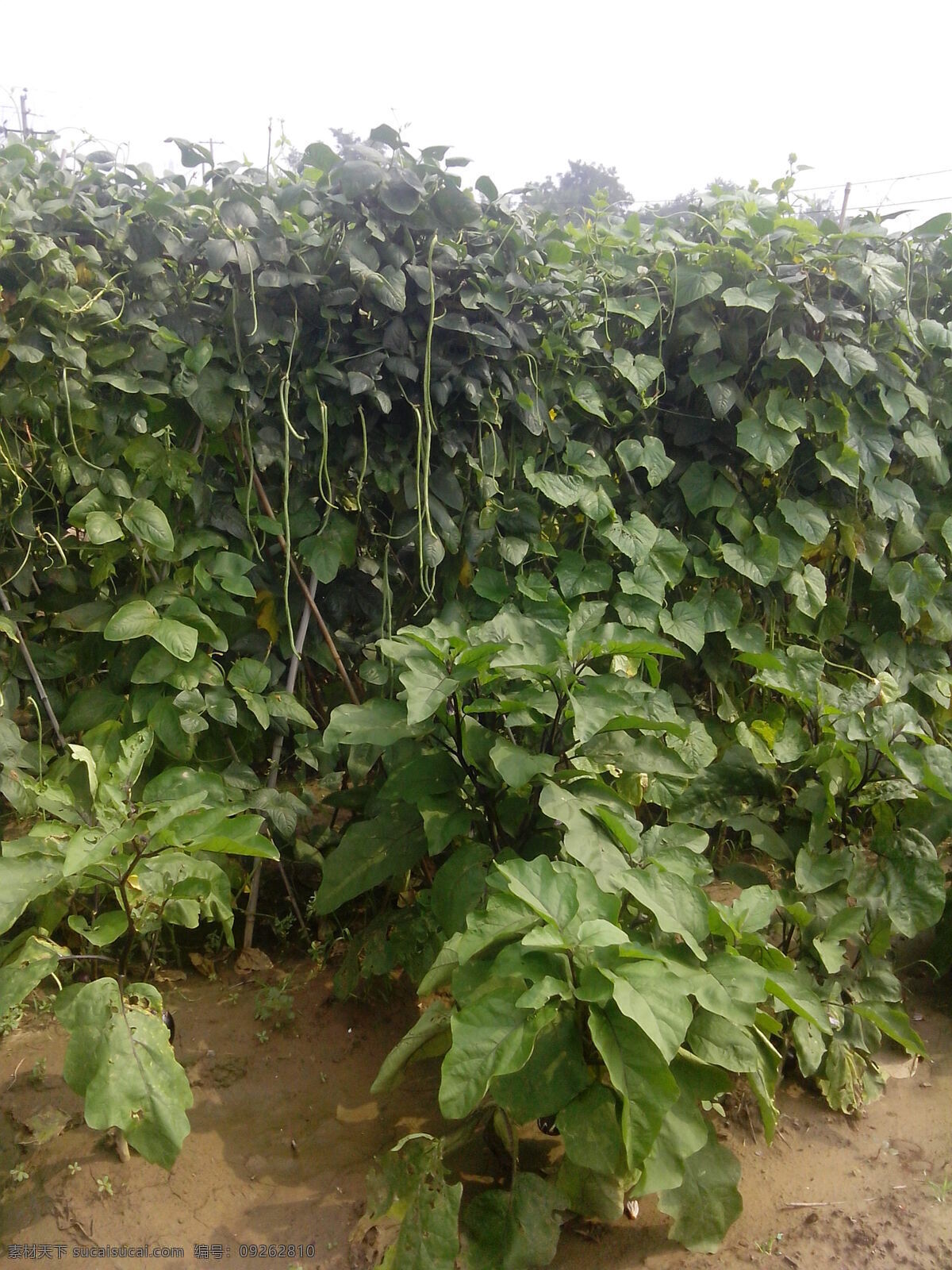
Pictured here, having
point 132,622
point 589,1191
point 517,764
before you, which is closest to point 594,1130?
point 589,1191

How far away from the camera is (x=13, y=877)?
1558mm

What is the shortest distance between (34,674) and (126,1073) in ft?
3.84

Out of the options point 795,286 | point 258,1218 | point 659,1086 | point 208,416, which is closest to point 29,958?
point 258,1218

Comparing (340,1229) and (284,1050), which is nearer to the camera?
(340,1229)

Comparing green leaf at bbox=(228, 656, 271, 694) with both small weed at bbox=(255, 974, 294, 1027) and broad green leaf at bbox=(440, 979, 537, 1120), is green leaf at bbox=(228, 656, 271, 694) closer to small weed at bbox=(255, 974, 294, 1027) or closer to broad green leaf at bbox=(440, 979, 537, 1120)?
small weed at bbox=(255, 974, 294, 1027)

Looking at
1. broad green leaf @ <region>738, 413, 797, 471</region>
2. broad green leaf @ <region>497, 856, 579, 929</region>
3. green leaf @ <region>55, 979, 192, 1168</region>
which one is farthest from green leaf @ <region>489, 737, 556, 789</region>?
broad green leaf @ <region>738, 413, 797, 471</region>

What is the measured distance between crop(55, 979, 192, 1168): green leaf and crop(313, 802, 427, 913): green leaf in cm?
55

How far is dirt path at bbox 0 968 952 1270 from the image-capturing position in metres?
1.66

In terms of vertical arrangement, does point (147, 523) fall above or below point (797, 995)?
above

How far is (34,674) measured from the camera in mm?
2246

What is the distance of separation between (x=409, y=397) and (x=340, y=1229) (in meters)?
2.01

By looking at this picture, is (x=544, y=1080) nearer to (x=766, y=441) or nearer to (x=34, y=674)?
(x=34, y=674)

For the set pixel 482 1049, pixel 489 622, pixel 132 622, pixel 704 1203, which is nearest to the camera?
pixel 482 1049

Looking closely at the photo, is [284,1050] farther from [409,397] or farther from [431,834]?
[409,397]
